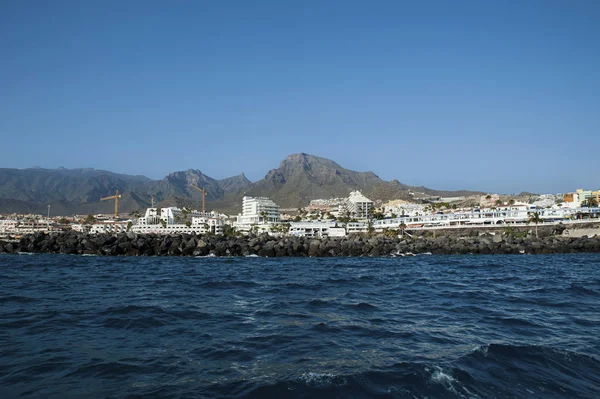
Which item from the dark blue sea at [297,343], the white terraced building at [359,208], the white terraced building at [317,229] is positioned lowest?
the white terraced building at [317,229]

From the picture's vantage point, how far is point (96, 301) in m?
14.5

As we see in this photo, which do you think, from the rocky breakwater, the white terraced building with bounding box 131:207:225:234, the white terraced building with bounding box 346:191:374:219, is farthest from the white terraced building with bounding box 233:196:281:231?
the rocky breakwater

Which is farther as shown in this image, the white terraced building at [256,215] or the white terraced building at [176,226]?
the white terraced building at [256,215]

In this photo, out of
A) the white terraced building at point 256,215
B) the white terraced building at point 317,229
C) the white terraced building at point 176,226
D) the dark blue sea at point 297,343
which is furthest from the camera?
the white terraced building at point 256,215

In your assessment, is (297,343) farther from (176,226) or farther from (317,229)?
(176,226)

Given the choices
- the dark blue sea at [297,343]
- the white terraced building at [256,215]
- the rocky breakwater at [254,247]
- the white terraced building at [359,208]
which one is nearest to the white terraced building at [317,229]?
the white terraced building at [256,215]

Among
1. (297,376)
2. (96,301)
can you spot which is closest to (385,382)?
(297,376)

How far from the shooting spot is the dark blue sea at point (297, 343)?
6.82 m

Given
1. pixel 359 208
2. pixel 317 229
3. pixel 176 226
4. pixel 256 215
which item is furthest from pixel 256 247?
pixel 359 208

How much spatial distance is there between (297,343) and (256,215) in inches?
5381

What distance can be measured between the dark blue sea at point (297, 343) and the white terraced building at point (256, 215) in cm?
11397

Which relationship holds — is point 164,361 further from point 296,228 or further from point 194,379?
point 296,228

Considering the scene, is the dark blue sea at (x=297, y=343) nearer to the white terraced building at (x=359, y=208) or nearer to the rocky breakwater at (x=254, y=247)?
the rocky breakwater at (x=254, y=247)

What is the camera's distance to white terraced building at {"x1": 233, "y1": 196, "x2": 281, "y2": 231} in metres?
135
